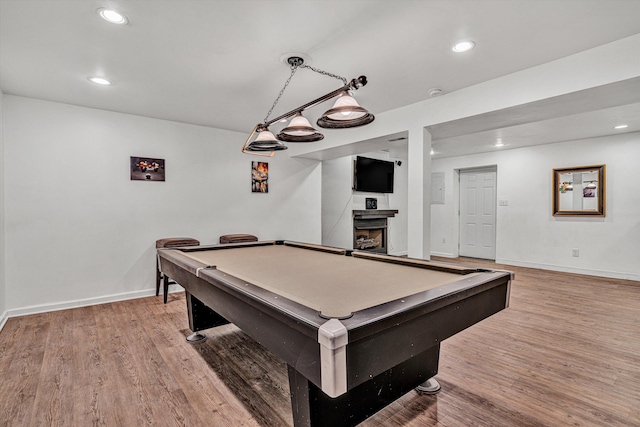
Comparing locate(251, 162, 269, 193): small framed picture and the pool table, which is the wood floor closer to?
the pool table

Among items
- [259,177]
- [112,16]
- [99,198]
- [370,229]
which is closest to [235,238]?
[259,177]

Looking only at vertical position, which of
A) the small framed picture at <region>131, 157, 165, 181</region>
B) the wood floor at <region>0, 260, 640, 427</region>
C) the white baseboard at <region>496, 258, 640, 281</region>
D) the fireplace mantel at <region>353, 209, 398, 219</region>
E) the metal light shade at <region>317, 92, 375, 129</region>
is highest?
the metal light shade at <region>317, 92, 375, 129</region>

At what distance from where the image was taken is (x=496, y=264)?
616cm

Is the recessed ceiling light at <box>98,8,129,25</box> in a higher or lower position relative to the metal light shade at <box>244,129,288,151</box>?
higher

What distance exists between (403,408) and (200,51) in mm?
2800

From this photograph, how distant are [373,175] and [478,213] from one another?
250 centimetres

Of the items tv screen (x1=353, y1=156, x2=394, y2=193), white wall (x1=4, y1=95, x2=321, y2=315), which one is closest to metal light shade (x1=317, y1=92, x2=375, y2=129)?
white wall (x1=4, y1=95, x2=321, y2=315)

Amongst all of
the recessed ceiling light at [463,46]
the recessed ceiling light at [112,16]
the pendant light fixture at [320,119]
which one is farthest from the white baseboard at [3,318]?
the recessed ceiling light at [463,46]

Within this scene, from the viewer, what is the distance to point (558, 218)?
5543mm

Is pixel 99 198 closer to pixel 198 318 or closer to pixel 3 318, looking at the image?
pixel 3 318

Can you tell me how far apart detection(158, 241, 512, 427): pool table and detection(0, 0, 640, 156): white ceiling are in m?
1.58

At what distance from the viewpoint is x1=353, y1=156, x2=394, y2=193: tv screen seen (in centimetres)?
640

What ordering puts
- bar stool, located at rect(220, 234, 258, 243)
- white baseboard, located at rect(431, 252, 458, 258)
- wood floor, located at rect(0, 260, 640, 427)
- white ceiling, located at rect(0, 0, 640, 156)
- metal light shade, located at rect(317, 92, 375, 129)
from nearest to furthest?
wood floor, located at rect(0, 260, 640, 427), white ceiling, located at rect(0, 0, 640, 156), metal light shade, located at rect(317, 92, 375, 129), bar stool, located at rect(220, 234, 258, 243), white baseboard, located at rect(431, 252, 458, 258)

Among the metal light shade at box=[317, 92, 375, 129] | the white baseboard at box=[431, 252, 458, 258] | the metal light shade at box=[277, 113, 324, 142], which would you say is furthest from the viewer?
the white baseboard at box=[431, 252, 458, 258]
